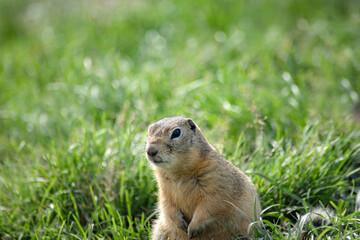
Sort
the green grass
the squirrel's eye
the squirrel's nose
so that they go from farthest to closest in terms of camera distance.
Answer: the green grass
the squirrel's eye
the squirrel's nose

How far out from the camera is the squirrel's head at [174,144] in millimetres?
2529

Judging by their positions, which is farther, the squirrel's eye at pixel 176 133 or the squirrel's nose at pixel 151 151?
the squirrel's eye at pixel 176 133

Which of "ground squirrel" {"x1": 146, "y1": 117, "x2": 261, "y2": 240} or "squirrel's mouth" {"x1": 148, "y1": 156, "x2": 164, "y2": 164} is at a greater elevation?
"squirrel's mouth" {"x1": 148, "y1": 156, "x2": 164, "y2": 164}

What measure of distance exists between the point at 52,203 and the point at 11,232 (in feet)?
1.12

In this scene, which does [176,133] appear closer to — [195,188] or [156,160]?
[156,160]

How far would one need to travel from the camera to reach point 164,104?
15.0ft

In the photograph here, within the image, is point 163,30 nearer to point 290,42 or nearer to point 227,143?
point 290,42

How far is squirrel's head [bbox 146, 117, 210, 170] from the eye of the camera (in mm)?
2529

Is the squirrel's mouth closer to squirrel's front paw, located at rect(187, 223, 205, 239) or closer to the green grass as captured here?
squirrel's front paw, located at rect(187, 223, 205, 239)

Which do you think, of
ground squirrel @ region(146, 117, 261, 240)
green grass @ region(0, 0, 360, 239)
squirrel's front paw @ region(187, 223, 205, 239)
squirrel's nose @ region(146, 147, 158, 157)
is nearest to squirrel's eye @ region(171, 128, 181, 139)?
ground squirrel @ region(146, 117, 261, 240)

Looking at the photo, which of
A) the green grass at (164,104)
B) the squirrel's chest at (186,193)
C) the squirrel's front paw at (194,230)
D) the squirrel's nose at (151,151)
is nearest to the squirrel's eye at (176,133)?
the squirrel's nose at (151,151)

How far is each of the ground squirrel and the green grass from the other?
21cm

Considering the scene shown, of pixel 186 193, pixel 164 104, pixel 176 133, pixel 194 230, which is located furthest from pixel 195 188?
pixel 164 104

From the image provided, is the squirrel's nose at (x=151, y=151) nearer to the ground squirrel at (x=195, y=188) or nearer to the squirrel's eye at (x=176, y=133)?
the ground squirrel at (x=195, y=188)
